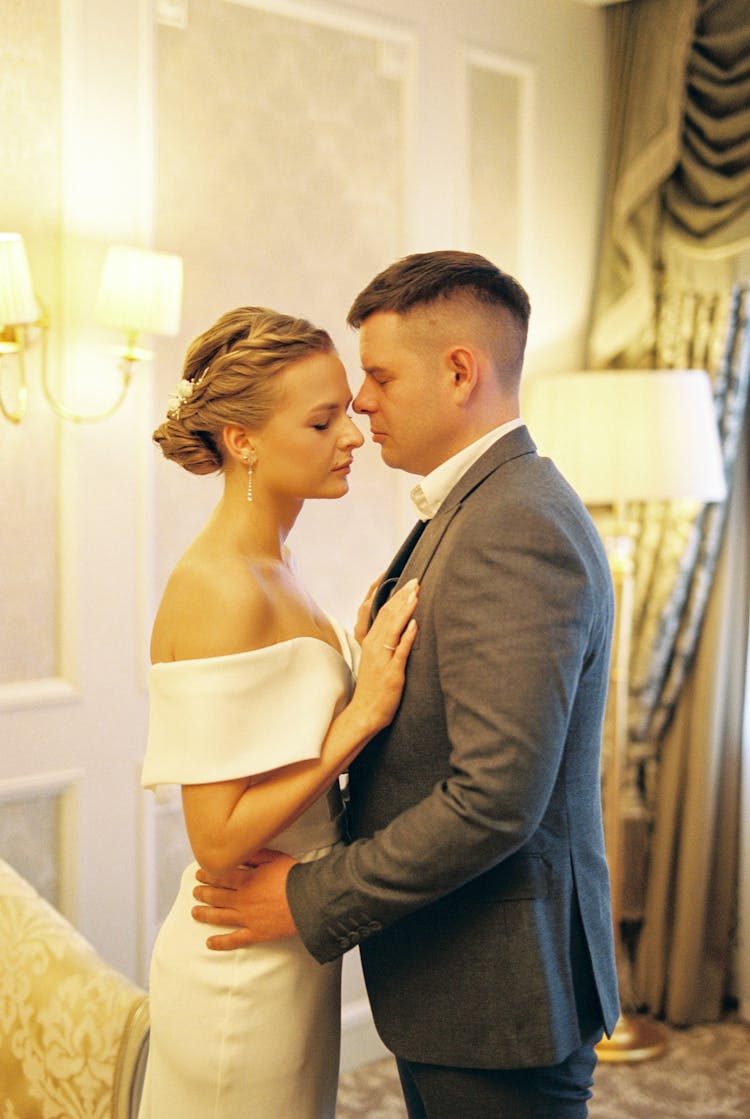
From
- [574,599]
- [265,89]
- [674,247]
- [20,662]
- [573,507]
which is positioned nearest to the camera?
[574,599]

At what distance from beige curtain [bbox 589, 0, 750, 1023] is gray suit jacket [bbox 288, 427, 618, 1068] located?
6.92 feet

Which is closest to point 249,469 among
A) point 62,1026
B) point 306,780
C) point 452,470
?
point 452,470

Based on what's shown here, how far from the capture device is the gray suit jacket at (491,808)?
1.48 metres

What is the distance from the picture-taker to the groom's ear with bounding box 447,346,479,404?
168 cm

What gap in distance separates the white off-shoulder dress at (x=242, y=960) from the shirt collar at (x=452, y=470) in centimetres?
26

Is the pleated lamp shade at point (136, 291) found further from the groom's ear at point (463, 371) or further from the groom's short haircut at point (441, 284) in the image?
the groom's ear at point (463, 371)

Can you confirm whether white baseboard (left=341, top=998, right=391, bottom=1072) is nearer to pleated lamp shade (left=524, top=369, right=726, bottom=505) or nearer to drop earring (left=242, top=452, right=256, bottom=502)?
pleated lamp shade (left=524, top=369, right=726, bottom=505)

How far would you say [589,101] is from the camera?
3879mm

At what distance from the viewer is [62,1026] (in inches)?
76.2

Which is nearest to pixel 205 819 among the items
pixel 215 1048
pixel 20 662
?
pixel 215 1048

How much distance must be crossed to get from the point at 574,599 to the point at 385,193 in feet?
7.01

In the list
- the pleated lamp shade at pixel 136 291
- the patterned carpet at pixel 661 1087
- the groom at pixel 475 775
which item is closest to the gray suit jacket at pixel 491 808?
the groom at pixel 475 775

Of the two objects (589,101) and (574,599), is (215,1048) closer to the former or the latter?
(574,599)

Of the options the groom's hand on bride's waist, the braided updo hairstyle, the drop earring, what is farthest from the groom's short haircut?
the groom's hand on bride's waist
